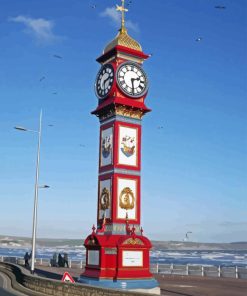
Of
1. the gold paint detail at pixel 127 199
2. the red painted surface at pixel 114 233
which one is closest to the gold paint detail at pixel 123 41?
the red painted surface at pixel 114 233

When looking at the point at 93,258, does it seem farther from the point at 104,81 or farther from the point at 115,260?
the point at 104,81

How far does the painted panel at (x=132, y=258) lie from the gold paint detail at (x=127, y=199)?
2896 mm

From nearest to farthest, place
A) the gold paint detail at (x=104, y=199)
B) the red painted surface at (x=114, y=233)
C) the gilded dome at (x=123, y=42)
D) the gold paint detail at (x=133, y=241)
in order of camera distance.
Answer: the red painted surface at (x=114, y=233) → the gold paint detail at (x=133, y=241) → the gold paint detail at (x=104, y=199) → the gilded dome at (x=123, y=42)

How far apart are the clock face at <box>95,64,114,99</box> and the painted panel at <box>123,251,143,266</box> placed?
35.6 ft

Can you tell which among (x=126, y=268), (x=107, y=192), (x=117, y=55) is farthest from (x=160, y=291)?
(x=117, y=55)

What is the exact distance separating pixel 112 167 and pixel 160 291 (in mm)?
8625

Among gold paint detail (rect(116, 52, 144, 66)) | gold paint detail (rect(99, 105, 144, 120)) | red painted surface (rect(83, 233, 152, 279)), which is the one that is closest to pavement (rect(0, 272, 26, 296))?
red painted surface (rect(83, 233, 152, 279))

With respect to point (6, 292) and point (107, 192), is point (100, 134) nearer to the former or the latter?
point (107, 192)

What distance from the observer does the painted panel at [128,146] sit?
2847 centimetres

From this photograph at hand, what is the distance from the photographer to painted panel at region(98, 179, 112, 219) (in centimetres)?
2795

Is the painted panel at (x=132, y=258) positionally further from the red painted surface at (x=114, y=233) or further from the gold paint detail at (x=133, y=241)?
the gold paint detail at (x=133, y=241)

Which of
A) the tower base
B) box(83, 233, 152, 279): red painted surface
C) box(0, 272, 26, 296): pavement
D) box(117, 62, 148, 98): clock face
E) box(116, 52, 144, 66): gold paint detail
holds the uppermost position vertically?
box(116, 52, 144, 66): gold paint detail

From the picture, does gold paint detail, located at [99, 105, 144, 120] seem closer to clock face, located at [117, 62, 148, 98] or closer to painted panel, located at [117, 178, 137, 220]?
clock face, located at [117, 62, 148, 98]

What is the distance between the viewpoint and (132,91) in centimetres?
2966
